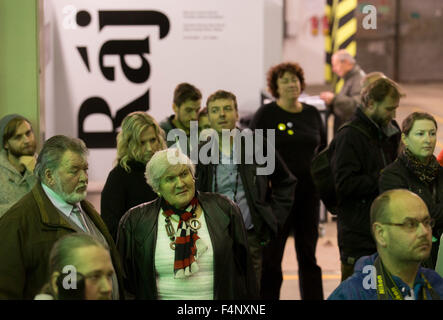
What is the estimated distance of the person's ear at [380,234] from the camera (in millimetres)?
3824

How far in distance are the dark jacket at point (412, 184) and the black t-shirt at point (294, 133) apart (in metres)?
1.53

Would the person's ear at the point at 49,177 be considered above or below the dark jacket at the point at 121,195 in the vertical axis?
above

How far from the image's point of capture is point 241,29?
27.0 ft

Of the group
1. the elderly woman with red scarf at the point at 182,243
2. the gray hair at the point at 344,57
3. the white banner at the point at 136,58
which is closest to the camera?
the elderly woman with red scarf at the point at 182,243

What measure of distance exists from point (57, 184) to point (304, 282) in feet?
10.0

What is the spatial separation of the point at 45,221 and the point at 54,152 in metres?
0.38

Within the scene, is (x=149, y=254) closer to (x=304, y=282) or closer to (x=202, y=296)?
(x=202, y=296)

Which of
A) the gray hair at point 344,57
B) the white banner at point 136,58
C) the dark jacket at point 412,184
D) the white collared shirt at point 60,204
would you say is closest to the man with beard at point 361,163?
the dark jacket at point 412,184

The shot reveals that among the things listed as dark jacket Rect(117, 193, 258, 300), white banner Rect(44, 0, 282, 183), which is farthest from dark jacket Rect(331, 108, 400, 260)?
white banner Rect(44, 0, 282, 183)

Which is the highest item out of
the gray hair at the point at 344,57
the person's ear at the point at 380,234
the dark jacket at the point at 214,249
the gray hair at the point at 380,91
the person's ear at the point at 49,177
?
the gray hair at the point at 344,57

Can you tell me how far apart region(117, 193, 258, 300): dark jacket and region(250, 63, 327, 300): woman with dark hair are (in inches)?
86.2

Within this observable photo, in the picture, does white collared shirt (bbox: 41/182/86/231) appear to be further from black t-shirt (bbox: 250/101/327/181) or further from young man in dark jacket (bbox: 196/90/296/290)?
black t-shirt (bbox: 250/101/327/181)

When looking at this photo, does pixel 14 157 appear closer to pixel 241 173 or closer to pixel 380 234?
pixel 241 173

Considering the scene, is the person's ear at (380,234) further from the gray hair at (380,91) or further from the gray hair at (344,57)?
the gray hair at (344,57)
